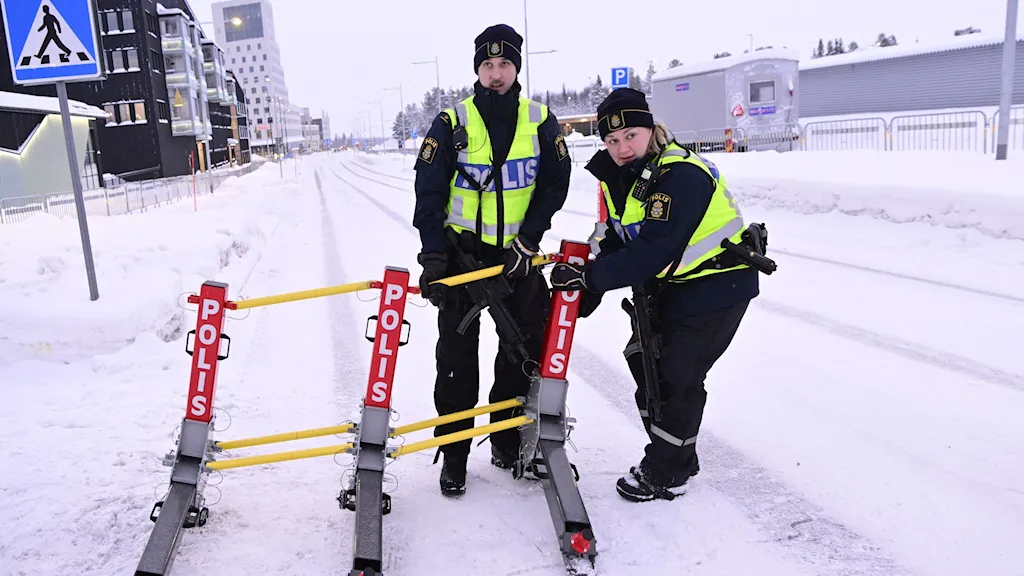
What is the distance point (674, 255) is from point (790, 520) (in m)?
1.32

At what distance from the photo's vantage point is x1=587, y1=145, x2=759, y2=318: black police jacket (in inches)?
129

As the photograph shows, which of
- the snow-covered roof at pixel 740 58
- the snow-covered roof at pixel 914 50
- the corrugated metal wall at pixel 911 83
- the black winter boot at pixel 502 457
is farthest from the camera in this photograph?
the corrugated metal wall at pixel 911 83

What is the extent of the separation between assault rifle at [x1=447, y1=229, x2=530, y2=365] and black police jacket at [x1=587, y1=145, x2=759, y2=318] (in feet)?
1.58

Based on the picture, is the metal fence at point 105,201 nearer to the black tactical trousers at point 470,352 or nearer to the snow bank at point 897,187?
the black tactical trousers at point 470,352

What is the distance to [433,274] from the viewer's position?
140 inches

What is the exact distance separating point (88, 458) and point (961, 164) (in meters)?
15.8

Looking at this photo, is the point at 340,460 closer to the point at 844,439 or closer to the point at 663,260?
the point at 663,260

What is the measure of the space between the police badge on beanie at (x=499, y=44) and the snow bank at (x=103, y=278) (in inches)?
164

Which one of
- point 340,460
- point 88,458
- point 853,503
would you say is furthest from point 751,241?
point 88,458

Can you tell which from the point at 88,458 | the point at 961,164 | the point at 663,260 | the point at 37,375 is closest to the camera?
the point at 663,260

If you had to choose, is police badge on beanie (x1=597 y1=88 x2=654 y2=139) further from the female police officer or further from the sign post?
the sign post

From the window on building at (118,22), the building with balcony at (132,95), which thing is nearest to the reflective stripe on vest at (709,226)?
the building with balcony at (132,95)

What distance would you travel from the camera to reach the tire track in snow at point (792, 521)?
301 cm

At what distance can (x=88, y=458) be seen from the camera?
13.5 feet
